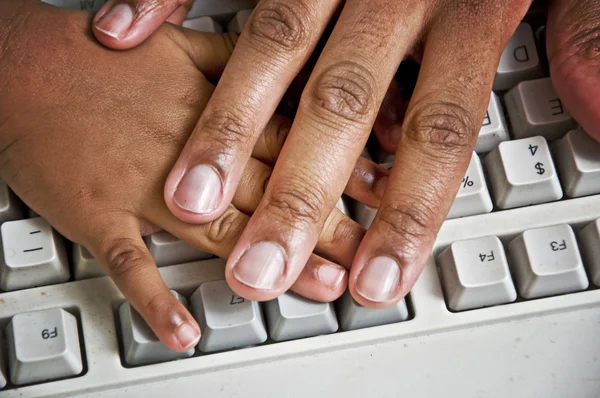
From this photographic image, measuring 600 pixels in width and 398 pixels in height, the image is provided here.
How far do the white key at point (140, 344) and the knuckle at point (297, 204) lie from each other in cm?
12

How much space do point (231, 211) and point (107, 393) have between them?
19cm

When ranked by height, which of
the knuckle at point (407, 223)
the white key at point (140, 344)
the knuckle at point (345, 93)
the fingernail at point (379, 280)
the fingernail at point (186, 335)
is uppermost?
the knuckle at point (345, 93)

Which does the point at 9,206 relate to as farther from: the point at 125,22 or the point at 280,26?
the point at 280,26

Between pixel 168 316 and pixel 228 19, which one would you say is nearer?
pixel 168 316

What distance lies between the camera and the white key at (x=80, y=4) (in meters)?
0.68

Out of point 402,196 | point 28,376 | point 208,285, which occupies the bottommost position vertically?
point 28,376

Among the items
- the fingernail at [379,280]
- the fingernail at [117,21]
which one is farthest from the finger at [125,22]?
the fingernail at [379,280]

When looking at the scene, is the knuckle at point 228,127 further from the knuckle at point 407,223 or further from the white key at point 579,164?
the white key at point 579,164

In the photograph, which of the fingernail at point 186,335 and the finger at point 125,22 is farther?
the finger at point 125,22

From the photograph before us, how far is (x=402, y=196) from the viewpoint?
1.86 ft

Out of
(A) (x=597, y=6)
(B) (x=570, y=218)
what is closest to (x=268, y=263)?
(B) (x=570, y=218)

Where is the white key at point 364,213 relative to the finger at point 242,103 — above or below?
below

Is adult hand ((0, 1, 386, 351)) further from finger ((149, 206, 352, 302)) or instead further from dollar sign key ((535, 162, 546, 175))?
dollar sign key ((535, 162, 546, 175))

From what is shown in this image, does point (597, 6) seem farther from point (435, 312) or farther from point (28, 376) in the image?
point (28, 376)
